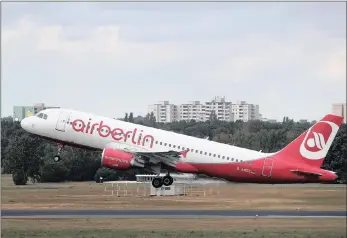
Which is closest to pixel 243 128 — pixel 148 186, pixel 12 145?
pixel 148 186

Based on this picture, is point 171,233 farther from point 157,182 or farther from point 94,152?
point 94,152

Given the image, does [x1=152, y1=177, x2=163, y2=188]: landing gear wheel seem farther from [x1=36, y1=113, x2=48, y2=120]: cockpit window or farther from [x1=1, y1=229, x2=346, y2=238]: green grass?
[x1=1, y1=229, x2=346, y2=238]: green grass

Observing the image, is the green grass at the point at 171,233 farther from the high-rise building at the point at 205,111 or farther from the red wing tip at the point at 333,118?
the high-rise building at the point at 205,111

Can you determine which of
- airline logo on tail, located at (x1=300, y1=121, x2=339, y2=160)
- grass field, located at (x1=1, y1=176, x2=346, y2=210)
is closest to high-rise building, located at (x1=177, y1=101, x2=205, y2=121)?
grass field, located at (x1=1, y1=176, x2=346, y2=210)

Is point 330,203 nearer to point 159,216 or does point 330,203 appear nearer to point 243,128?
point 159,216

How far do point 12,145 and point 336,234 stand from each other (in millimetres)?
59542

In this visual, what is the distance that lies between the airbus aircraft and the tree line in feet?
31.1

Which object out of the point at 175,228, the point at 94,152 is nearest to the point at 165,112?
the point at 94,152

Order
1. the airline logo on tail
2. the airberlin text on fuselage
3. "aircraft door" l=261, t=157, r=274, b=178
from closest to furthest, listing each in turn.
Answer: the airberlin text on fuselage, "aircraft door" l=261, t=157, r=274, b=178, the airline logo on tail

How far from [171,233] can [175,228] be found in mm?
2917

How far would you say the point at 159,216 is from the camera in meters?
69.1

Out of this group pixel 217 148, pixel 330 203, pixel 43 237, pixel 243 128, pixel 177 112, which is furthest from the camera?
pixel 177 112

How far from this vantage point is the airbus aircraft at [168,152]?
235 ft

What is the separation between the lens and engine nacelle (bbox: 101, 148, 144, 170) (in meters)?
70.1
